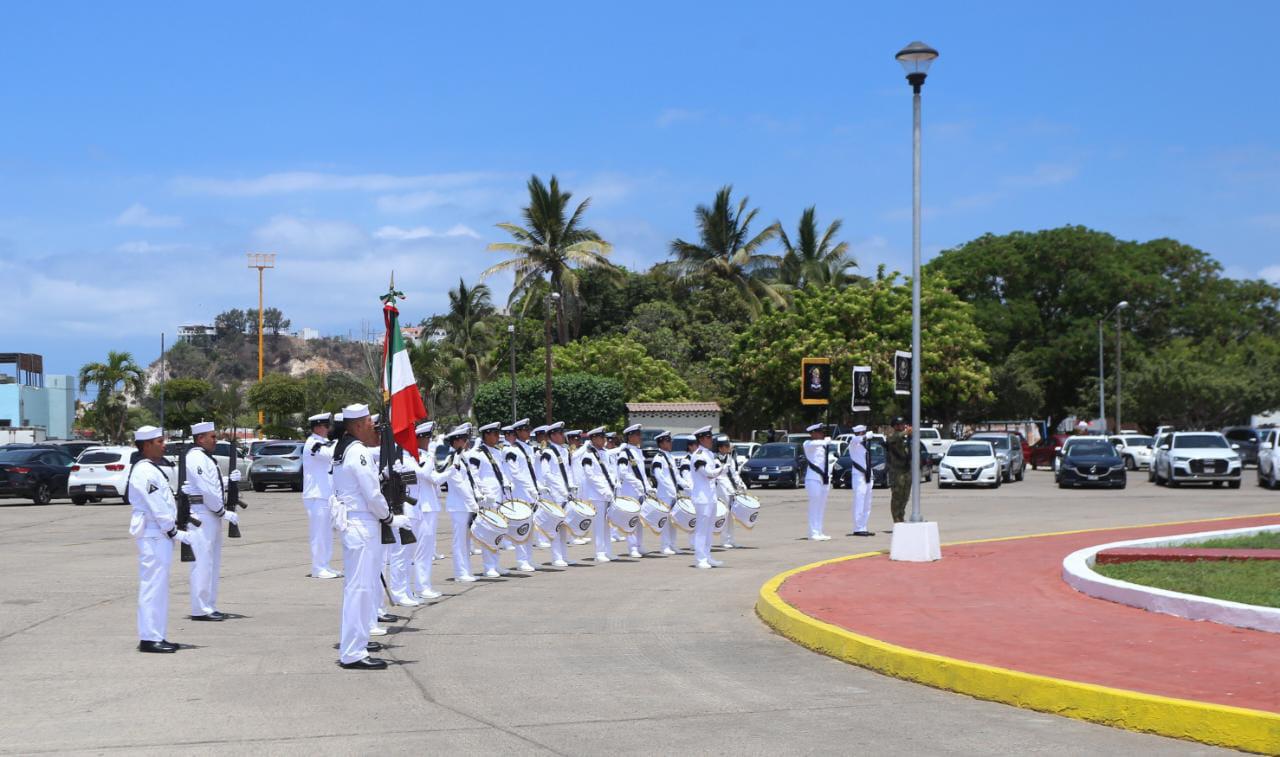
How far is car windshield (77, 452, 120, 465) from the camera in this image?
3412 centimetres

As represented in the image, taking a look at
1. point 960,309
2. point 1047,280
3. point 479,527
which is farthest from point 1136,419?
point 479,527

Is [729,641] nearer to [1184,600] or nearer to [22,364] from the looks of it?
[1184,600]

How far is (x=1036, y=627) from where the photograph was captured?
1119 centimetres

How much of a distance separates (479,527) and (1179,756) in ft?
33.0

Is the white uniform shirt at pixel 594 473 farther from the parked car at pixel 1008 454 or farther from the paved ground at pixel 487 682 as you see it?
the parked car at pixel 1008 454

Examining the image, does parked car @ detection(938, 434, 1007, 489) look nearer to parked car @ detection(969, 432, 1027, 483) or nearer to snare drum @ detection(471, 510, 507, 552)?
parked car @ detection(969, 432, 1027, 483)

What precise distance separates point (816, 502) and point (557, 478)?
5.83 metres

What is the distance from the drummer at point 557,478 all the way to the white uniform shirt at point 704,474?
1.65m

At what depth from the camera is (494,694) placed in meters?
8.98

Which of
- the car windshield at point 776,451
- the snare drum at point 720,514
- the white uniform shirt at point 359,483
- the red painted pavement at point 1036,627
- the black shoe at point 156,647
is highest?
the white uniform shirt at point 359,483

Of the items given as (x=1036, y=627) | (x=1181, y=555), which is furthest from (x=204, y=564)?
(x=1181, y=555)

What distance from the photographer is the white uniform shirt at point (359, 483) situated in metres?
10.1

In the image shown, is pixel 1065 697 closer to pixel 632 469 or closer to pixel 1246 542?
pixel 1246 542

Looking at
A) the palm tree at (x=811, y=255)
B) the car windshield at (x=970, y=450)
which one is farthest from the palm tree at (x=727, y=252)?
the car windshield at (x=970, y=450)
